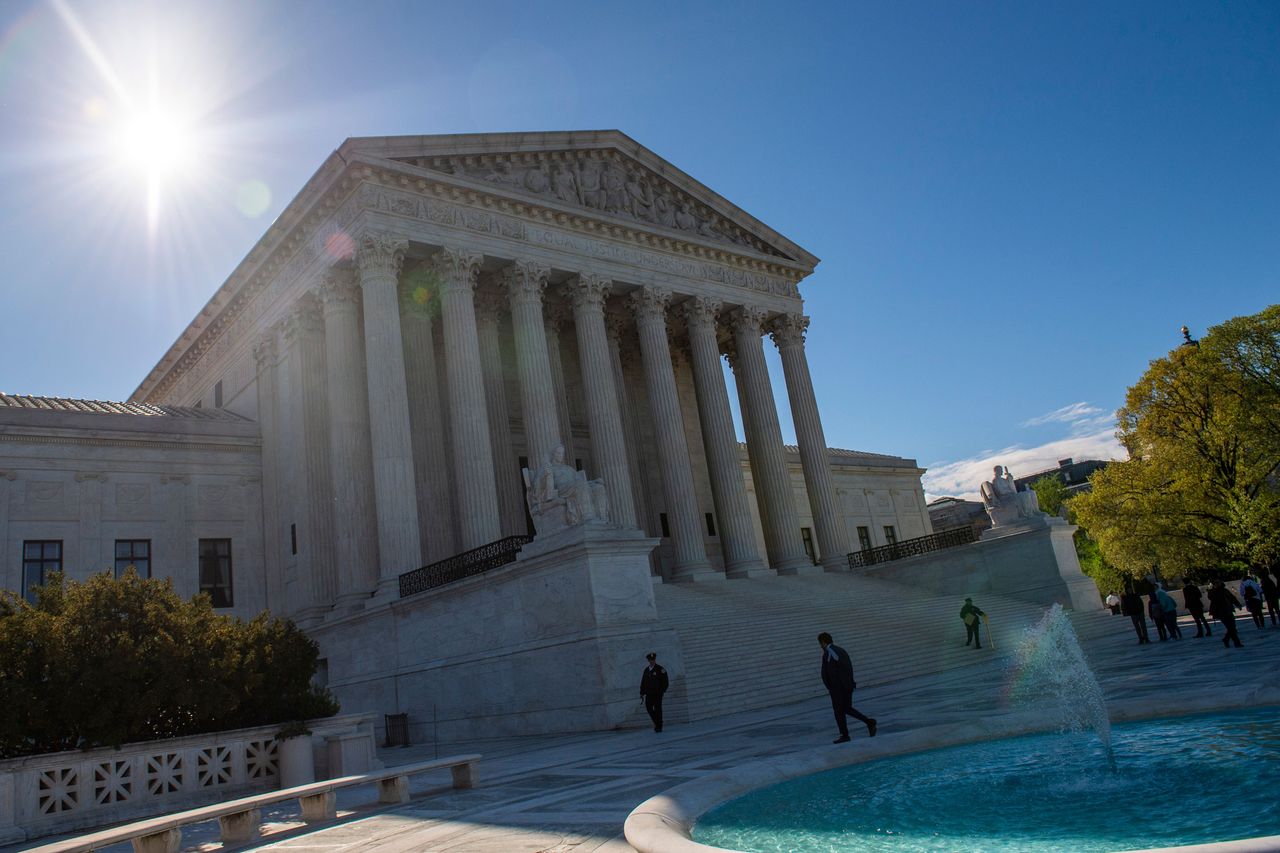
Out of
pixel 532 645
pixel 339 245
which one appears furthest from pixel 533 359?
pixel 532 645

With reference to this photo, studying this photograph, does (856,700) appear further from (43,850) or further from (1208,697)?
(43,850)

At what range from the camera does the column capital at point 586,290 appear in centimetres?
3250

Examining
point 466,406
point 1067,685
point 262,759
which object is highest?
point 466,406

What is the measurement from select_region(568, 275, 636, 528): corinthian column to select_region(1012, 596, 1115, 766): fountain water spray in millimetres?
13226

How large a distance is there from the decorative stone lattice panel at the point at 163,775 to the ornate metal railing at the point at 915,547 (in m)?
26.5

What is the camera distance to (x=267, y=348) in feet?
110

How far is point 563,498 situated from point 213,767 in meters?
9.26

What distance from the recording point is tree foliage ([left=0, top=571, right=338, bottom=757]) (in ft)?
41.1

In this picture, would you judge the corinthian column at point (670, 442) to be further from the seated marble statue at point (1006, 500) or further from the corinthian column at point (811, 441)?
the seated marble statue at point (1006, 500)

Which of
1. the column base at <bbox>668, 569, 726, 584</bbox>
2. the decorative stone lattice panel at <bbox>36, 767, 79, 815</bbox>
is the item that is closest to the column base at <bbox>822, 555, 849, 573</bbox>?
the column base at <bbox>668, 569, 726, 584</bbox>

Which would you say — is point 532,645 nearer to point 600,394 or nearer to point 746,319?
point 600,394

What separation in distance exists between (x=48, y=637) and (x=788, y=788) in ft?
34.1

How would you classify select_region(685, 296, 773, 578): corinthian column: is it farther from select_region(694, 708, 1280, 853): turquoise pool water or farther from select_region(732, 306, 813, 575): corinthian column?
select_region(694, 708, 1280, 853): turquoise pool water

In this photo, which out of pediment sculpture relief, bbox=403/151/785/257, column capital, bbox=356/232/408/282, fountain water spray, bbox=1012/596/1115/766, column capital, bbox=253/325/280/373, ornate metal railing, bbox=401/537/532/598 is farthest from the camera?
column capital, bbox=253/325/280/373
